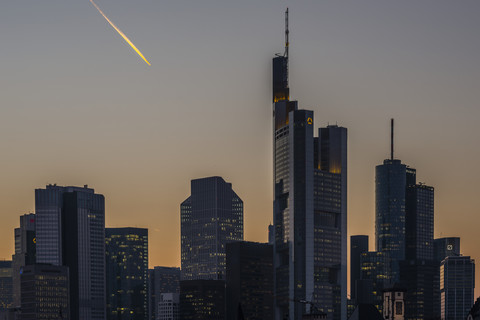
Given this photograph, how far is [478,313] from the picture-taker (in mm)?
195250

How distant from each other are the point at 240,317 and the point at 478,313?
7510cm

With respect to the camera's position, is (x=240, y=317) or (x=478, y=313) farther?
(x=478, y=313)

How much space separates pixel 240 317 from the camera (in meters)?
132
